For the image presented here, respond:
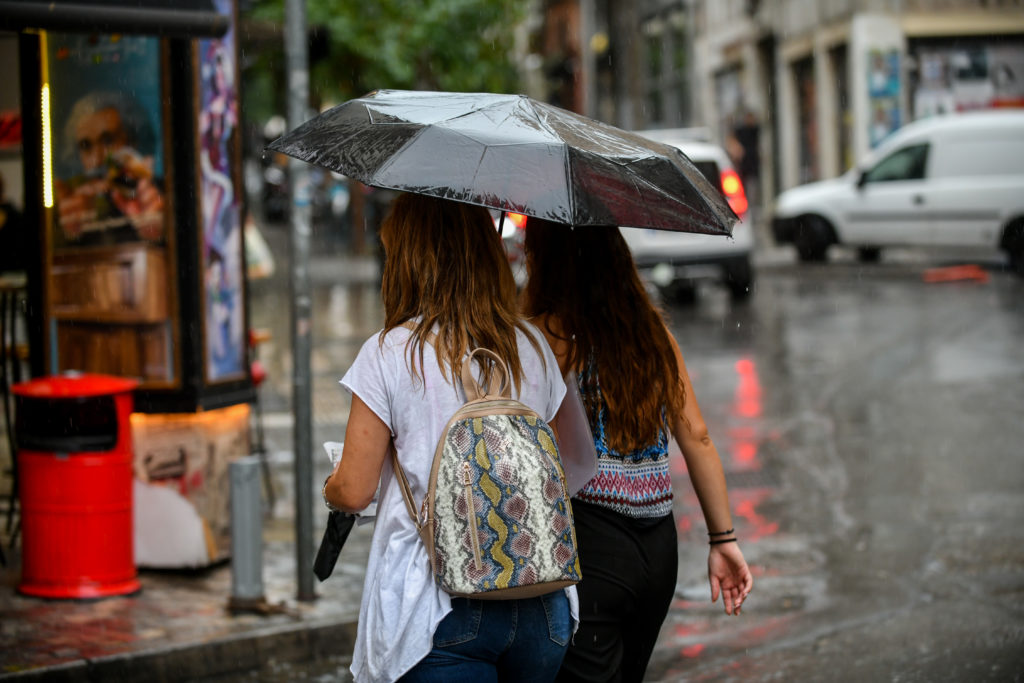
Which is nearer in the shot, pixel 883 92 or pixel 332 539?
pixel 332 539

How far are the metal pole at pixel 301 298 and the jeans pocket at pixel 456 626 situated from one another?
3.21 m

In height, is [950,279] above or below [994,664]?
above

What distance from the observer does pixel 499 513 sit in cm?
269

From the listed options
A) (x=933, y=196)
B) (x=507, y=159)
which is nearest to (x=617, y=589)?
(x=507, y=159)

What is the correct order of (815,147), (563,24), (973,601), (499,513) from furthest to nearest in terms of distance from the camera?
(563,24) < (815,147) < (973,601) < (499,513)

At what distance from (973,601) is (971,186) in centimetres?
1398

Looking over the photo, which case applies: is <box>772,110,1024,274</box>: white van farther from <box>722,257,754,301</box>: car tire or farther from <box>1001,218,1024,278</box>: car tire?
<box>722,257,754,301</box>: car tire

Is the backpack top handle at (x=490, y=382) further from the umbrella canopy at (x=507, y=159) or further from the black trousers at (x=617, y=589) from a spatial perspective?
the black trousers at (x=617, y=589)

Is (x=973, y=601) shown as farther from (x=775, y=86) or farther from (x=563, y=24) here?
(x=563, y=24)

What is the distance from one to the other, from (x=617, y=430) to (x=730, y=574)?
0.56 meters

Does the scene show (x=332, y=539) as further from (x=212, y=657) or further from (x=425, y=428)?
(x=212, y=657)

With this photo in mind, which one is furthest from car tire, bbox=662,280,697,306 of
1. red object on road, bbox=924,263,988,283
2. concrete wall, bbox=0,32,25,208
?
concrete wall, bbox=0,32,25,208

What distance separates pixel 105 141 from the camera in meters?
6.66

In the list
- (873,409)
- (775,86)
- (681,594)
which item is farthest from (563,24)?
(681,594)
